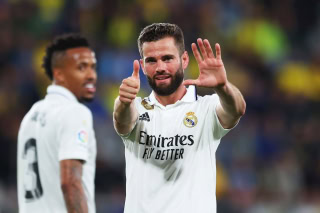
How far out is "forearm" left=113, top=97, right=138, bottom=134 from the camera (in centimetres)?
415

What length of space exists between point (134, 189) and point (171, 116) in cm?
51

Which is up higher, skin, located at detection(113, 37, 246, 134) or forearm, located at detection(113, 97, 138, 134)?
skin, located at detection(113, 37, 246, 134)

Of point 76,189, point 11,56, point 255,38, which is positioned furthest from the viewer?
point 255,38

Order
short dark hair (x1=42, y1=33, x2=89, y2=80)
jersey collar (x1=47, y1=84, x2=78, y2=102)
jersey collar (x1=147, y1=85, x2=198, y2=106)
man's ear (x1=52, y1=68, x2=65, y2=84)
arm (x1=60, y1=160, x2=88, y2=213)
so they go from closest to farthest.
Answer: jersey collar (x1=147, y1=85, x2=198, y2=106), arm (x1=60, y1=160, x2=88, y2=213), jersey collar (x1=47, y1=84, x2=78, y2=102), man's ear (x1=52, y1=68, x2=65, y2=84), short dark hair (x1=42, y1=33, x2=89, y2=80)

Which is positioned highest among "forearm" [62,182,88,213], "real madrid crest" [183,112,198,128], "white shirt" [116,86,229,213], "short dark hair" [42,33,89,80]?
"short dark hair" [42,33,89,80]

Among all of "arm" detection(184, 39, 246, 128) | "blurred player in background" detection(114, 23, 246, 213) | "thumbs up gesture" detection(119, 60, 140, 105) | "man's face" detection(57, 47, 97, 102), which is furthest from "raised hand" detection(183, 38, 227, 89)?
"man's face" detection(57, 47, 97, 102)

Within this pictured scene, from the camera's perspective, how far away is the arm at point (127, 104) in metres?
3.99

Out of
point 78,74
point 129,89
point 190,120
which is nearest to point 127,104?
point 129,89

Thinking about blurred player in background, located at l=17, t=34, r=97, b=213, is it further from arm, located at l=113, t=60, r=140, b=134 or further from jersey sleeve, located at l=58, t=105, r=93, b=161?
arm, located at l=113, t=60, r=140, b=134

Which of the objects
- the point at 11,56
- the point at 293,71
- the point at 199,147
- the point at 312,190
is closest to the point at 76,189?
the point at 199,147

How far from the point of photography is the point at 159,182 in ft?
14.1

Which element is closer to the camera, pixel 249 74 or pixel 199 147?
pixel 199 147

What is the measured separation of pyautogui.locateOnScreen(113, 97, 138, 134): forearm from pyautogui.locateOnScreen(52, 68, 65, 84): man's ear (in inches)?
60.6

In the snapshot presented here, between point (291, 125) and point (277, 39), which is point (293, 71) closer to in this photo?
point (277, 39)
